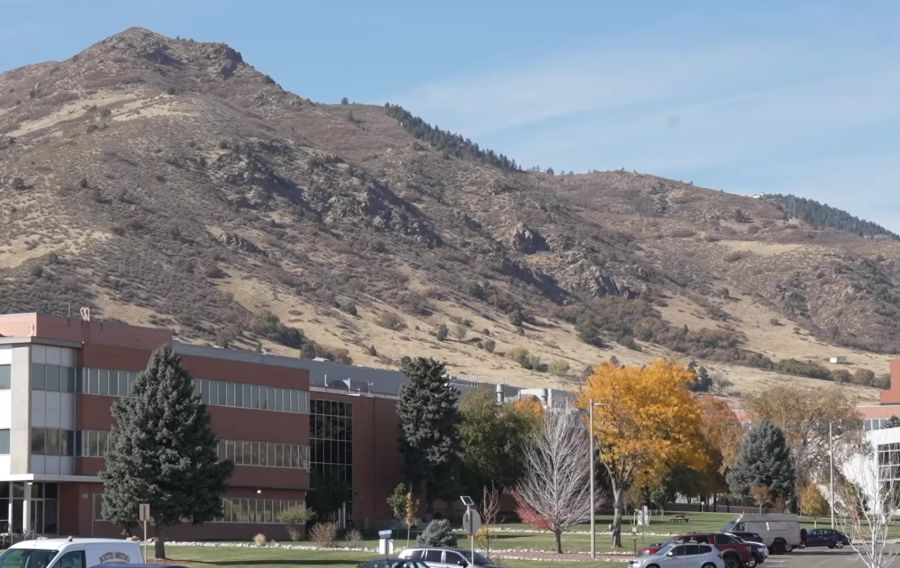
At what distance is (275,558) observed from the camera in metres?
74.1

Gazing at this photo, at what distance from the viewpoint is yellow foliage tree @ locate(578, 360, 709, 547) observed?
93.1m

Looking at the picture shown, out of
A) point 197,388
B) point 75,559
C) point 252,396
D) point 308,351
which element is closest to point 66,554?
point 75,559

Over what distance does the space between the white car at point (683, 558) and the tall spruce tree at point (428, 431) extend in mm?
51217

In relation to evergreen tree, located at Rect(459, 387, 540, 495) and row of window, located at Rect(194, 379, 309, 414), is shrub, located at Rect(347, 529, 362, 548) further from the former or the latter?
evergreen tree, located at Rect(459, 387, 540, 495)

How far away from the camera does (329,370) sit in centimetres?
12594

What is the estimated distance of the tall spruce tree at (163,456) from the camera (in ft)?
241

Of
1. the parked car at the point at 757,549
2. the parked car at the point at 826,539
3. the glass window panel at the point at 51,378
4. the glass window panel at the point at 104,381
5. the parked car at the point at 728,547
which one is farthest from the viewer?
the parked car at the point at 826,539

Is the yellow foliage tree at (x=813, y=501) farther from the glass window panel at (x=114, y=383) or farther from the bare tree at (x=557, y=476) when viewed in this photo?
the glass window panel at (x=114, y=383)

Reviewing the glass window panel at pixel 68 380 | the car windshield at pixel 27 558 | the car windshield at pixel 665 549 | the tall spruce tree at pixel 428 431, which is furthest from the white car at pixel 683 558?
the tall spruce tree at pixel 428 431

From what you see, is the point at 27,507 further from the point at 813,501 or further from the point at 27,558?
the point at 813,501

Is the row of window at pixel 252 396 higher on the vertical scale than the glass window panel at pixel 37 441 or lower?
higher

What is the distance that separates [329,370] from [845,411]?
156 ft

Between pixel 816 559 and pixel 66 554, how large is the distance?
50651mm

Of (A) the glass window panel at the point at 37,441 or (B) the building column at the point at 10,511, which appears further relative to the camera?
(A) the glass window panel at the point at 37,441
